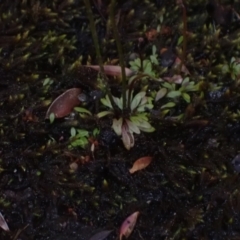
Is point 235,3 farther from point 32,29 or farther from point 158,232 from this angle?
point 158,232

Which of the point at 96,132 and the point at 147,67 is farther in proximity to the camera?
the point at 147,67

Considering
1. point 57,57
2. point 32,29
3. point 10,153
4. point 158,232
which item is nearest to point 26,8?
point 32,29

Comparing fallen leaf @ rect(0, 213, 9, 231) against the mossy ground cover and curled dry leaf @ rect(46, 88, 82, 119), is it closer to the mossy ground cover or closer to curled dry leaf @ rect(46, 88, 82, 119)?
the mossy ground cover

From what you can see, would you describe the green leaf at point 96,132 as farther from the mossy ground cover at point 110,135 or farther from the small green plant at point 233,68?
the small green plant at point 233,68

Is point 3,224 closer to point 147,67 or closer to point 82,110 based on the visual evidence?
point 82,110

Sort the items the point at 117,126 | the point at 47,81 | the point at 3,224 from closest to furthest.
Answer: the point at 3,224
the point at 117,126
the point at 47,81

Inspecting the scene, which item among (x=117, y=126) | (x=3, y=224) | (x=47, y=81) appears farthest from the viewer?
(x=47, y=81)

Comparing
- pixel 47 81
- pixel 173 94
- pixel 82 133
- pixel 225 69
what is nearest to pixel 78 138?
pixel 82 133

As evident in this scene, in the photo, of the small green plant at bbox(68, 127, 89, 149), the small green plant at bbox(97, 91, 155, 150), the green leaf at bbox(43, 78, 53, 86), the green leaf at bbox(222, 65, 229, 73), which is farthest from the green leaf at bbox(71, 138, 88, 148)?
the green leaf at bbox(222, 65, 229, 73)
